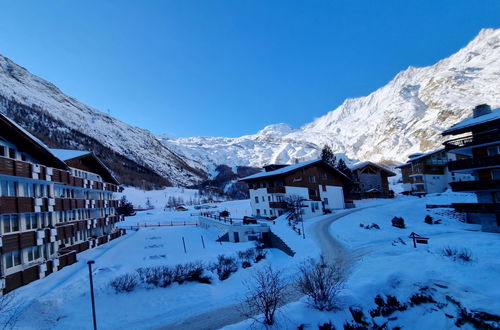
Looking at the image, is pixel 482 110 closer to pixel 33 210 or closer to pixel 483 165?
pixel 483 165

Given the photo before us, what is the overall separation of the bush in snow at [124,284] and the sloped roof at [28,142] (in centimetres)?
1292

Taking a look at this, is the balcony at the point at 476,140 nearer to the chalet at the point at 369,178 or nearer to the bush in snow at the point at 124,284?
the bush in snow at the point at 124,284

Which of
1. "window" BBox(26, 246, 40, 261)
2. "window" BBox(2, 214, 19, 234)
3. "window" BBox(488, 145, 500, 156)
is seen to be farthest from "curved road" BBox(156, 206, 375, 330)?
"window" BBox(488, 145, 500, 156)

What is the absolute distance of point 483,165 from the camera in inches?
1093

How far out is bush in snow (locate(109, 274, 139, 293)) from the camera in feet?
63.3

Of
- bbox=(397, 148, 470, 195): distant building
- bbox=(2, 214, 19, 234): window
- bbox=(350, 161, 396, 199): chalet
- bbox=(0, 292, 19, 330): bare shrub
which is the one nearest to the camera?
bbox=(0, 292, 19, 330): bare shrub

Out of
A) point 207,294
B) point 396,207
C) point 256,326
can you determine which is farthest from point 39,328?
point 396,207

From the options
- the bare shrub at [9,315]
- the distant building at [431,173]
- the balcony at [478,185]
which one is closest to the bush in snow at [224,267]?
the bare shrub at [9,315]

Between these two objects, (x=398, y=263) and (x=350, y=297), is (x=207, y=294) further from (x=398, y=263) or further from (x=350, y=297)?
(x=398, y=263)

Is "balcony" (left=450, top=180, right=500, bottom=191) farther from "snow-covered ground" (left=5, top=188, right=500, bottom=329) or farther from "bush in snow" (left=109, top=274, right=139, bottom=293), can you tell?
"bush in snow" (left=109, top=274, right=139, bottom=293)

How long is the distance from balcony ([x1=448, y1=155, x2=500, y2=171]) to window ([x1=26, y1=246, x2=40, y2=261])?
40225mm

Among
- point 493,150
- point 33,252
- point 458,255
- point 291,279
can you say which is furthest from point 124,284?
point 493,150

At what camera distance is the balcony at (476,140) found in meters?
26.9

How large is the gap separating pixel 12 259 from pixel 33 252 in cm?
260
